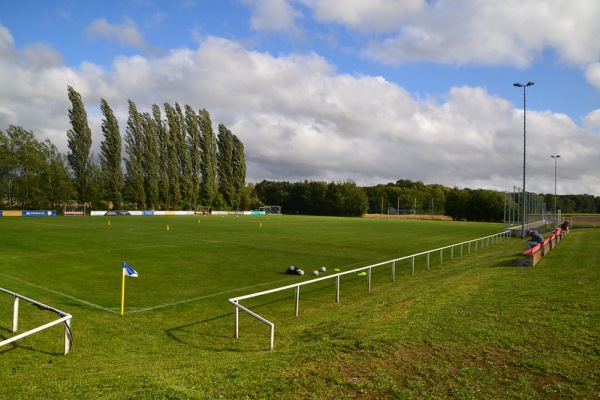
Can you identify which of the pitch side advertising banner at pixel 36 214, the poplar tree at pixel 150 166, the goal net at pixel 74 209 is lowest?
the pitch side advertising banner at pixel 36 214

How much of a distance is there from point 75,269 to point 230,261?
7.17 meters

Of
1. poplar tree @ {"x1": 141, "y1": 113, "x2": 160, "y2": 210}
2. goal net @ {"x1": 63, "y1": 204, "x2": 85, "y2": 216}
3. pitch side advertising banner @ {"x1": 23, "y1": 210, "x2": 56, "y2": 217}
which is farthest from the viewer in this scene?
poplar tree @ {"x1": 141, "y1": 113, "x2": 160, "y2": 210}

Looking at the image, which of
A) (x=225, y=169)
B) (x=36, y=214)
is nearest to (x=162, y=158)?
(x=225, y=169)

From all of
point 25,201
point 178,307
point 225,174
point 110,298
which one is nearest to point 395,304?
point 178,307

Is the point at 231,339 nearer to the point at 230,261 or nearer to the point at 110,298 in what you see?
the point at 110,298

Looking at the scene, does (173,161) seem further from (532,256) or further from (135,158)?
(532,256)

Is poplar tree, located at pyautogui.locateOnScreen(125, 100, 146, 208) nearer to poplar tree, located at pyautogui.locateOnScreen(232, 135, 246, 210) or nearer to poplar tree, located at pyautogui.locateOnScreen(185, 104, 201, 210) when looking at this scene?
poplar tree, located at pyautogui.locateOnScreen(185, 104, 201, 210)

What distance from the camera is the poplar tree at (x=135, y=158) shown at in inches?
3469

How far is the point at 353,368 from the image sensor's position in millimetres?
6355

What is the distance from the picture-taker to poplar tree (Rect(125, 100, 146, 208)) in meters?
88.1

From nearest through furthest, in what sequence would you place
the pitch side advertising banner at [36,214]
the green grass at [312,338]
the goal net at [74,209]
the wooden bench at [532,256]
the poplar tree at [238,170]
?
the green grass at [312,338], the wooden bench at [532,256], the pitch side advertising banner at [36,214], the goal net at [74,209], the poplar tree at [238,170]

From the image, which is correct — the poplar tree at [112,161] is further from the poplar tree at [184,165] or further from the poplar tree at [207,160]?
the poplar tree at [207,160]

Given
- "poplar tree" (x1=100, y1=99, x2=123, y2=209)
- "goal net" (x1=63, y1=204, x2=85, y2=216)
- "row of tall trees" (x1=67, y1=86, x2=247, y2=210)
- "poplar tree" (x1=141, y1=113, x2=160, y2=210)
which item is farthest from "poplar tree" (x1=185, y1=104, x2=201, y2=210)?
"goal net" (x1=63, y1=204, x2=85, y2=216)

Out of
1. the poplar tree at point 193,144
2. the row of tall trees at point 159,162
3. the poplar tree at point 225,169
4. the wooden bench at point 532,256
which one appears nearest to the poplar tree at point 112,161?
the row of tall trees at point 159,162
